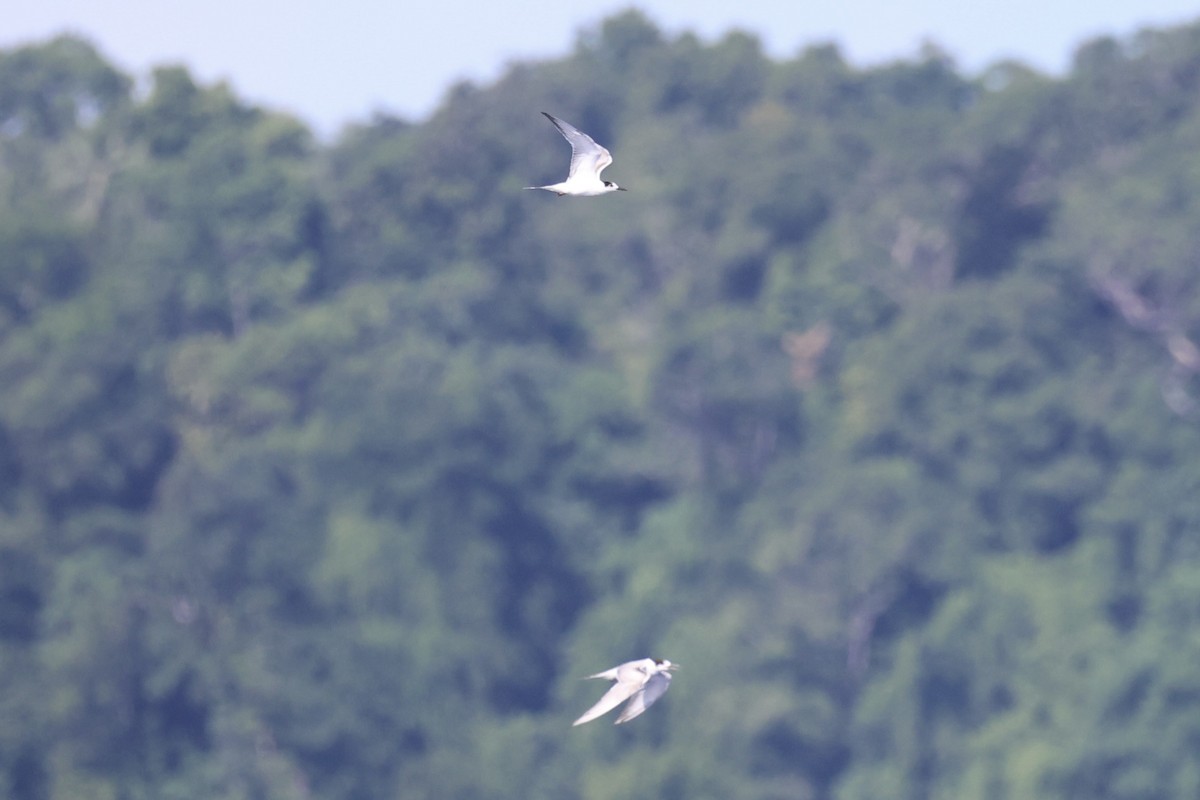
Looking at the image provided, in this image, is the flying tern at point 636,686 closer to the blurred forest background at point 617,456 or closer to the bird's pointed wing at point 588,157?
the bird's pointed wing at point 588,157

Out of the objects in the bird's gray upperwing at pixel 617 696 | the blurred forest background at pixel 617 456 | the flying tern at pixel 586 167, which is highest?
the blurred forest background at pixel 617 456

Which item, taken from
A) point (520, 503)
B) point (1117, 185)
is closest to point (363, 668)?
point (520, 503)

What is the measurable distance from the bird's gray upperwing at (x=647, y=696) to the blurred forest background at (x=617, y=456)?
2134 cm

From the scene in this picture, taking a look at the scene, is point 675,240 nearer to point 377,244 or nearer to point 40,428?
point 377,244

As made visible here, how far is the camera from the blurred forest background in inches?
1565

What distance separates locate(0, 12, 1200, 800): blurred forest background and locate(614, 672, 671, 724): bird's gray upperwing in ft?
70.0

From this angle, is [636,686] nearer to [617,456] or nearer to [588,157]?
[588,157]

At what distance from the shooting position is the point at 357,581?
41.7 meters

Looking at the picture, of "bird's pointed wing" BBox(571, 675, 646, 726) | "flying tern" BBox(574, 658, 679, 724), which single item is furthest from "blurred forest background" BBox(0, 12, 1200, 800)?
"bird's pointed wing" BBox(571, 675, 646, 726)

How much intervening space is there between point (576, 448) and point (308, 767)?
8.22m

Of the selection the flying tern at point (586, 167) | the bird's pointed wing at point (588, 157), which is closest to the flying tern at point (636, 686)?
the flying tern at point (586, 167)

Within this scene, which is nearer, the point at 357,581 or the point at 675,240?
the point at 357,581

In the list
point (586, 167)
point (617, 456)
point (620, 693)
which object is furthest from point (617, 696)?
point (617, 456)

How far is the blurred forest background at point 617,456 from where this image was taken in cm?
3975
